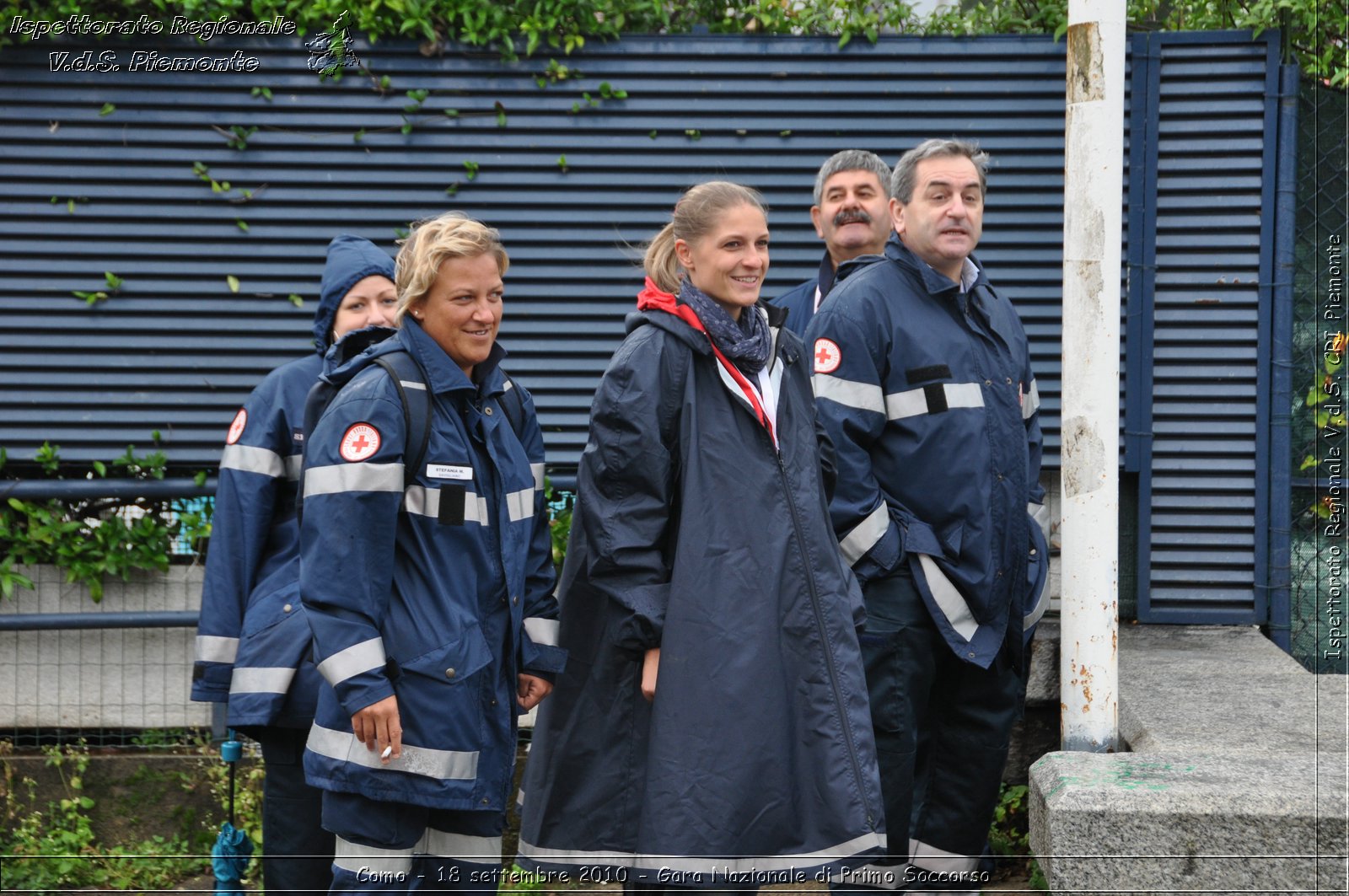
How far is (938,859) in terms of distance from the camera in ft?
14.3

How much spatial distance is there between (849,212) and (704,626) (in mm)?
2178

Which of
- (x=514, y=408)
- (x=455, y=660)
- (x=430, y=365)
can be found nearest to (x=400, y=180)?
(x=514, y=408)

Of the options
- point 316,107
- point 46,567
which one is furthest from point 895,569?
point 46,567

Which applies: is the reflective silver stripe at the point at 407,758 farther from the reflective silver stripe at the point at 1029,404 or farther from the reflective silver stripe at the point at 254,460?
the reflective silver stripe at the point at 1029,404

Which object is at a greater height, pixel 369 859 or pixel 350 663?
pixel 350 663

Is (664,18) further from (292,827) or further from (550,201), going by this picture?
(292,827)

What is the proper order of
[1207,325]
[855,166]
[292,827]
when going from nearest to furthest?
1. [292,827]
2. [855,166]
3. [1207,325]

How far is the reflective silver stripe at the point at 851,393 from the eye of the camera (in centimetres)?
414

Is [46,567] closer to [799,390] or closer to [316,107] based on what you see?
[316,107]

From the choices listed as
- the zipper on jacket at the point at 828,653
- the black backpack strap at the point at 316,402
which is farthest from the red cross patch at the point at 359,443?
the zipper on jacket at the point at 828,653

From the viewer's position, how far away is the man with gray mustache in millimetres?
5016

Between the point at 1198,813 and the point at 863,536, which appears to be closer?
the point at 1198,813

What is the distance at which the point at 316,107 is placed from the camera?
18.7 ft

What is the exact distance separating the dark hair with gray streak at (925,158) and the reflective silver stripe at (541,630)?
6.10 feet
